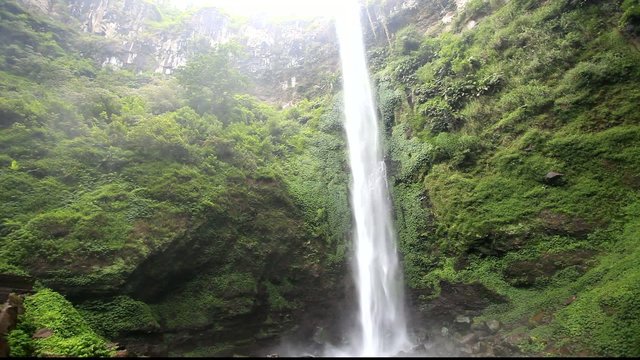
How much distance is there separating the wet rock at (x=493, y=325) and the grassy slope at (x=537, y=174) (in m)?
0.32

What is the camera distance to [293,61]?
117 ft

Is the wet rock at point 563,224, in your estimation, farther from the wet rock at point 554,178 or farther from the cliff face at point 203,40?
the cliff face at point 203,40

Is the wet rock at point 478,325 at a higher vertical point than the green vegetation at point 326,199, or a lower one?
lower

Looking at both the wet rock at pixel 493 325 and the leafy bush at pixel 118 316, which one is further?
the wet rock at pixel 493 325

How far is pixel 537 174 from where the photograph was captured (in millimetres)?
15555

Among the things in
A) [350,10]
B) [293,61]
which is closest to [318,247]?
[293,61]

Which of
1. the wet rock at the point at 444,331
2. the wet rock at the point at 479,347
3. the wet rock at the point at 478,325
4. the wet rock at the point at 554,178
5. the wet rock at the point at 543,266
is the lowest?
the wet rock at the point at 479,347

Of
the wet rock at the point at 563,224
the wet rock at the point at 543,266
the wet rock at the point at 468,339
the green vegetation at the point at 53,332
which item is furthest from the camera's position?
the wet rock at the point at 563,224

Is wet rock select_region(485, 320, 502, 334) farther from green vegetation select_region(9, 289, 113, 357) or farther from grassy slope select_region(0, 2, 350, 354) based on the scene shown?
green vegetation select_region(9, 289, 113, 357)

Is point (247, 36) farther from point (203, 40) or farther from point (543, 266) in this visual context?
point (543, 266)

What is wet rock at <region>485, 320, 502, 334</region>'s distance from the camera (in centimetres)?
1304

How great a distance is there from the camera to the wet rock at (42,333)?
9.60m

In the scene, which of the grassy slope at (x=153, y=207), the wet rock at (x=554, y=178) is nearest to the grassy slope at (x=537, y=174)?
the wet rock at (x=554, y=178)

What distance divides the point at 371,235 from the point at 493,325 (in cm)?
706
